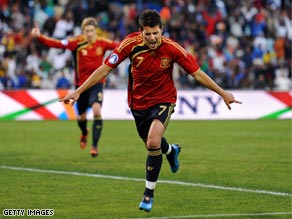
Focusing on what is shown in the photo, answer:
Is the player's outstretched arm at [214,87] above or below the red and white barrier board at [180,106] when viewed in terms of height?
above

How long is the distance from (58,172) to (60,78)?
48.3ft

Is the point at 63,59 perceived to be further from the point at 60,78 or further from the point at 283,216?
the point at 283,216

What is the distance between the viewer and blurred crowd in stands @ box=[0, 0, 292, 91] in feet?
91.6

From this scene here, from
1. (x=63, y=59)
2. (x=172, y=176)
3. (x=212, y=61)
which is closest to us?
(x=172, y=176)

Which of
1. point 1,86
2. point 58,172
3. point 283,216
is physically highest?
point 283,216

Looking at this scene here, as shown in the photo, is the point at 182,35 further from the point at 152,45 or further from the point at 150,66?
the point at 152,45

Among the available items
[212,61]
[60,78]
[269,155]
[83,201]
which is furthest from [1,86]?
[83,201]

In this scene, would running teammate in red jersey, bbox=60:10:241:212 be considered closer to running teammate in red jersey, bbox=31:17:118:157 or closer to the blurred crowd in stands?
running teammate in red jersey, bbox=31:17:118:157

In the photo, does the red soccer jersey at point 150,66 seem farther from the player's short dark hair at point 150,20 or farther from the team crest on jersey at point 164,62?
the player's short dark hair at point 150,20

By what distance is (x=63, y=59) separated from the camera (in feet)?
93.5

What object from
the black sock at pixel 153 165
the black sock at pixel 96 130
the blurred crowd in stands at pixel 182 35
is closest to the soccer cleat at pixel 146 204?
the black sock at pixel 153 165

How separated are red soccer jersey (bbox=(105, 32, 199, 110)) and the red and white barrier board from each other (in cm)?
1613

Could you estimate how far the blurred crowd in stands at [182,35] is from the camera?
27.9m

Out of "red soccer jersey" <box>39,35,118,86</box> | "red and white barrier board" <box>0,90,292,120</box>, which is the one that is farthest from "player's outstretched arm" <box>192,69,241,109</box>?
"red and white barrier board" <box>0,90,292,120</box>
